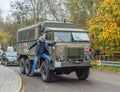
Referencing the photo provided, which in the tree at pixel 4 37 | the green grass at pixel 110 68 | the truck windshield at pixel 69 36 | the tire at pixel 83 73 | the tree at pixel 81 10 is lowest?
the green grass at pixel 110 68

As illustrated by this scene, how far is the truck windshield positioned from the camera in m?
15.3

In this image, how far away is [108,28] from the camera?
25531 millimetres

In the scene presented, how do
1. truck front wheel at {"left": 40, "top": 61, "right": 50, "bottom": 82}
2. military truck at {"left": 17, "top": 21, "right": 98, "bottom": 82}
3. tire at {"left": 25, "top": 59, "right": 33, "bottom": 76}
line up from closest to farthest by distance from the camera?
military truck at {"left": 17, "top": 21, "right": 98, "bottom": 82}
truck front wheel at {"left": 40, "top": 61, "right": 50, "bottom": 82}
tire at {"left": 25, "top": 59, "right": 33, "bottom": 76}

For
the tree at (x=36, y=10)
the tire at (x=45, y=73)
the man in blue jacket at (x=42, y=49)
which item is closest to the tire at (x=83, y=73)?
the tire at (x=45, y=73)

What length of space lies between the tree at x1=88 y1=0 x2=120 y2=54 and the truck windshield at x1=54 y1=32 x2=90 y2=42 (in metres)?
9.53

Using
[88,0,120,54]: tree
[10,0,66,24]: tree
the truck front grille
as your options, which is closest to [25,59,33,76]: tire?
the truck front grille

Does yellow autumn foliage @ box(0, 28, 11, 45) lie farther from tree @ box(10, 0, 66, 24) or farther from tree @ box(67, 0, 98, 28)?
tree @ box(67, 0, 98, 28)

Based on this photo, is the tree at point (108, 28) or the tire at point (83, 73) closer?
the tire at point (83, 73)

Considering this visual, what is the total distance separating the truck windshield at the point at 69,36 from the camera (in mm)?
15317

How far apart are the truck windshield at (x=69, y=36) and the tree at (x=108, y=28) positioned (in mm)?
9532

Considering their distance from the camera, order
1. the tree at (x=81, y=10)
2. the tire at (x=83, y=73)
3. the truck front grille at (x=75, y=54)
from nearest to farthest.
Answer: the truck front grille at (x=75, y=54), the tire at (x=83, y=73), the tree at (x=81, y=10)

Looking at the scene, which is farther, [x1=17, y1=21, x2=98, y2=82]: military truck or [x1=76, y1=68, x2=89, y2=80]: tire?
[x1=76, y1=68, x2=89, y2=80]: tire

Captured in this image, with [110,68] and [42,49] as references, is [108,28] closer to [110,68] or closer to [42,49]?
[110,68]

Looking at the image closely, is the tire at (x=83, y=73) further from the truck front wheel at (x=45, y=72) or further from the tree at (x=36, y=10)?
the tree at (x=36, y=10)
